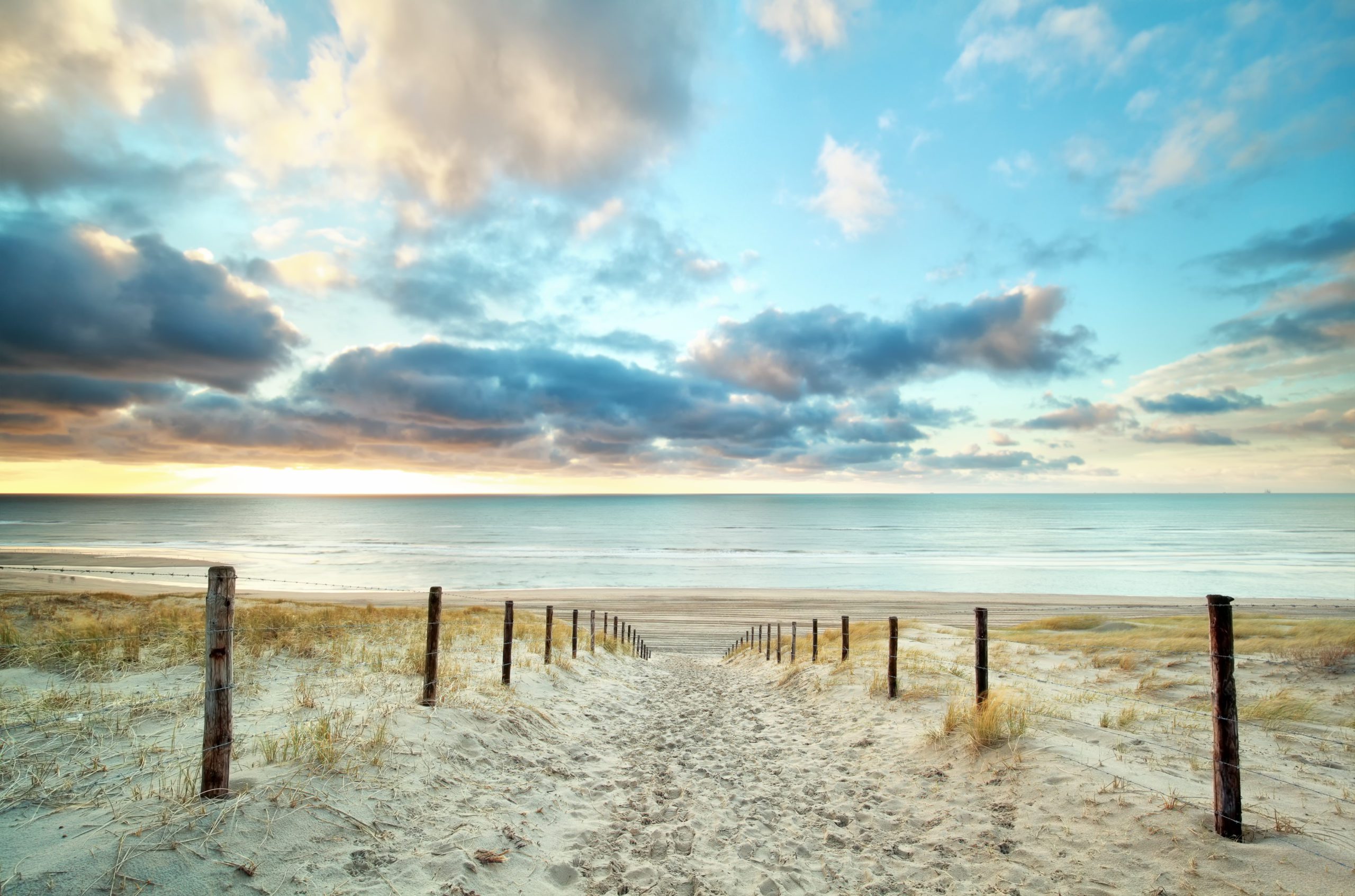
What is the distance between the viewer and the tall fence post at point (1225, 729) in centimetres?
457

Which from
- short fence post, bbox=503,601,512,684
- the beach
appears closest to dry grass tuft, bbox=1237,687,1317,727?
the beach

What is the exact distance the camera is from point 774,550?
88.8 m

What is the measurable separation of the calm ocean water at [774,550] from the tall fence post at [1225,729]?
165 ft

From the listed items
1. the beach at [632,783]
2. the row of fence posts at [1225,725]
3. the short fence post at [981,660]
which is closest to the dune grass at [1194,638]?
the beach at [632,783]

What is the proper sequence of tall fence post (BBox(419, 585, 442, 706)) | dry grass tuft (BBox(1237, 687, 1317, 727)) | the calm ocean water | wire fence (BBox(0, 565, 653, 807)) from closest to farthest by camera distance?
wire fence (BBox(0, 565, 653, 807))
tall fence post (BBox(419, 585, 442, 706))
dry grass tuft (BBox(1237, 687, 1317, 727))
the calm ocean water

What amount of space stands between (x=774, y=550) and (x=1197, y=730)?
8261cm

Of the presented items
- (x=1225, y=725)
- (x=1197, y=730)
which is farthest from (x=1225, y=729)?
(x=1197, y=730)

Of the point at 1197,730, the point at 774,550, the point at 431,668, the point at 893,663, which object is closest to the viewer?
the point at 1197,730

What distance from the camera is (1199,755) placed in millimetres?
6301

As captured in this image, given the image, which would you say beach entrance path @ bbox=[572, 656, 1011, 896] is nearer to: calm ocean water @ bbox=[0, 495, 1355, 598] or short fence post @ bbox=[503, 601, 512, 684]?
short fence post @ bbox=[503, 601, 512, 684]

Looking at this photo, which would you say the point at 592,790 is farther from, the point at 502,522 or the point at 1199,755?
the point at 502,522

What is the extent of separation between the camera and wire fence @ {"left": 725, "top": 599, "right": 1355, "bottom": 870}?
4.61 meters

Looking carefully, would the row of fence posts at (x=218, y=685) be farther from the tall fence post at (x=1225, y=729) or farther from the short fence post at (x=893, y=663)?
the short fence post at (x=893, y=663)

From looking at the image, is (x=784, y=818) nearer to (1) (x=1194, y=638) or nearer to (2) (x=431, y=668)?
(2) (x=431, y=668)
